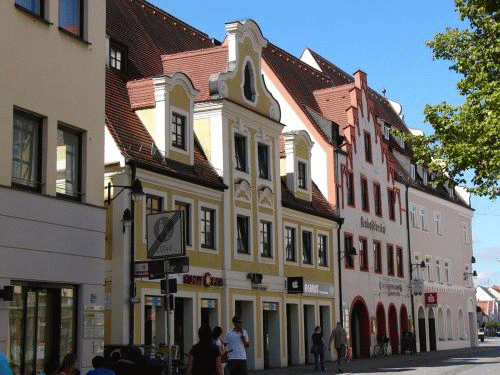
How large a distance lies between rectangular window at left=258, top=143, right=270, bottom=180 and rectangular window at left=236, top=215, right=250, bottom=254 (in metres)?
2.67

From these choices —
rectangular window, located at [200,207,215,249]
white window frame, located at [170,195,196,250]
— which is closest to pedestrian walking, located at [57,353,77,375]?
white window frame, located at [170,195,196,250]

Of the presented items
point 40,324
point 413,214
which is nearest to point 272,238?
point 40,324

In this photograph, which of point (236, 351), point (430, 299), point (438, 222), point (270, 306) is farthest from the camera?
point (438, 222)

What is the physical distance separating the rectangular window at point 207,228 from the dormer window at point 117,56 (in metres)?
5.76

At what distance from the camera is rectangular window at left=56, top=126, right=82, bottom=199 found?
18.9 m

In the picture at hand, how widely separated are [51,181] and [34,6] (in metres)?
3.61

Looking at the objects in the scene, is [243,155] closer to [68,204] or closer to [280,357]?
[280,357]

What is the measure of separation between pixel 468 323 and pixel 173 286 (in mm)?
49489

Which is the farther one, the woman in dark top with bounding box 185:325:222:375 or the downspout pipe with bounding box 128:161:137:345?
the downspout pipe with bounding box 128:161:137:345

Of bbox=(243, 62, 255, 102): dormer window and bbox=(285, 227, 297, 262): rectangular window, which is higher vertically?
bbox=(243, 62, 255, 102): dormer window

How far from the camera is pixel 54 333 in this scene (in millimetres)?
18688

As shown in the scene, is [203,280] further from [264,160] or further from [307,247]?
[307,247]

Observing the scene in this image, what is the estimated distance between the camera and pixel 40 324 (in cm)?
1836

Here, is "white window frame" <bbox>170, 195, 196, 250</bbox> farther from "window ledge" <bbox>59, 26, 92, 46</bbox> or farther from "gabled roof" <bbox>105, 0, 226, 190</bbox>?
"window ledge" <bbox>59, 26, 92, 46</bbox>
